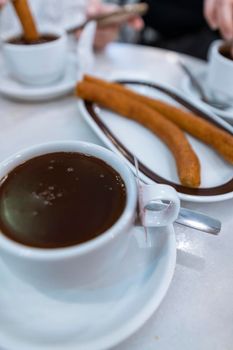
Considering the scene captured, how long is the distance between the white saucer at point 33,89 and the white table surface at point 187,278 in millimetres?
56

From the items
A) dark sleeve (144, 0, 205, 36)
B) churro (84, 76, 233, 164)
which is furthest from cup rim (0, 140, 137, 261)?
dark sleeve (144, 0, 205, 36)

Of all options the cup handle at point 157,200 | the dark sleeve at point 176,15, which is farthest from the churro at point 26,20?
the dark sleeve at point 176,15

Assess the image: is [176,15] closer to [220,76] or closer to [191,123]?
[220,76]

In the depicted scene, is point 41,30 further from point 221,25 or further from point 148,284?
point 148,284

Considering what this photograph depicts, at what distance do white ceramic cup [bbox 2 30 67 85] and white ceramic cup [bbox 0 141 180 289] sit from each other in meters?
0.47

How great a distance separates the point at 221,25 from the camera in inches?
39.5

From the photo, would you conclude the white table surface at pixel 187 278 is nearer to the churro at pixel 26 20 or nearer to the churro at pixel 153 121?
the churro at pixel 153 121

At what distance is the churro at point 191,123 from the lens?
0.69 m

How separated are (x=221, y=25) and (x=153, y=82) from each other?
0.30 m

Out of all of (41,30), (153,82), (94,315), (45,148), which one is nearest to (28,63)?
(41,30)

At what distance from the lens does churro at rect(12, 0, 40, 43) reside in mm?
877

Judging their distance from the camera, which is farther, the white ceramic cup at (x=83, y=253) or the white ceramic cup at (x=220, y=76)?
the white ceramic cup at (x=220, y=76)

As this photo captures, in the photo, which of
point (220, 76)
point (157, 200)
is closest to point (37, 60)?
point (220, 76)

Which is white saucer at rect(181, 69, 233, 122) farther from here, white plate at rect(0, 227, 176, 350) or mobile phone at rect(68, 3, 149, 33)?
white plate at rect(0, 227, 176, 350)
